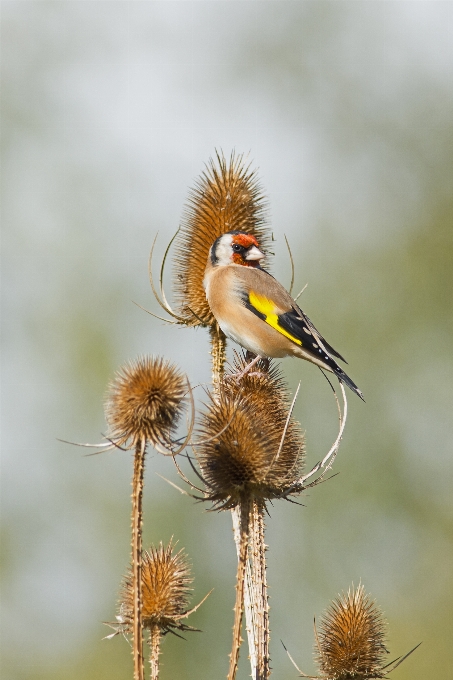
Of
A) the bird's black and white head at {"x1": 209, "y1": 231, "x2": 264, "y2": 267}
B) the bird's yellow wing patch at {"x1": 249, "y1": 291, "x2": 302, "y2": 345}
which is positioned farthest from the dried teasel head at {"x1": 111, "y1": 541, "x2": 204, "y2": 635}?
the bird's black and white head at {"x1": 209, "y1": 231, "x2": 264, "y2": 267}

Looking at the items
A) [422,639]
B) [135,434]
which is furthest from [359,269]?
[135,434]

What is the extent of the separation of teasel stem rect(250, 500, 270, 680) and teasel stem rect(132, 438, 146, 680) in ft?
4.52

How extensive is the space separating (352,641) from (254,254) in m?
3.48

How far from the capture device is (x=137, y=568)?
4.27m

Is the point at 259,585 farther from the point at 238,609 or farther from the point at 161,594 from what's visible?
the point at 238,609

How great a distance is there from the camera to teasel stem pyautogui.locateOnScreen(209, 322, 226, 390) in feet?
23.8

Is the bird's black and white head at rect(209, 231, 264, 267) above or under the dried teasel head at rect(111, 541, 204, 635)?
above

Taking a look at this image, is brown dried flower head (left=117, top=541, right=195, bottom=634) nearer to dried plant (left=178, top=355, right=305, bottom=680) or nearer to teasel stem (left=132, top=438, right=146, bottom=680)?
dried plant (left=178, top=355, right=305, bottom=680)

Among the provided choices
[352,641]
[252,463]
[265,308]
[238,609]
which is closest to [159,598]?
[252,463]

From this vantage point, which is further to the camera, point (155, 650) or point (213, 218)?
point (213, 218)

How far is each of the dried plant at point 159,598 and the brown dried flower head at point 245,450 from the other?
466 mm

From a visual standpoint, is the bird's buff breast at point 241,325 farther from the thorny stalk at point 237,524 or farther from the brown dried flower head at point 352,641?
the brown dried flower head at point 352,641

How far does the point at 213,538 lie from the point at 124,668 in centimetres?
257

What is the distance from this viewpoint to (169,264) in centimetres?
906
